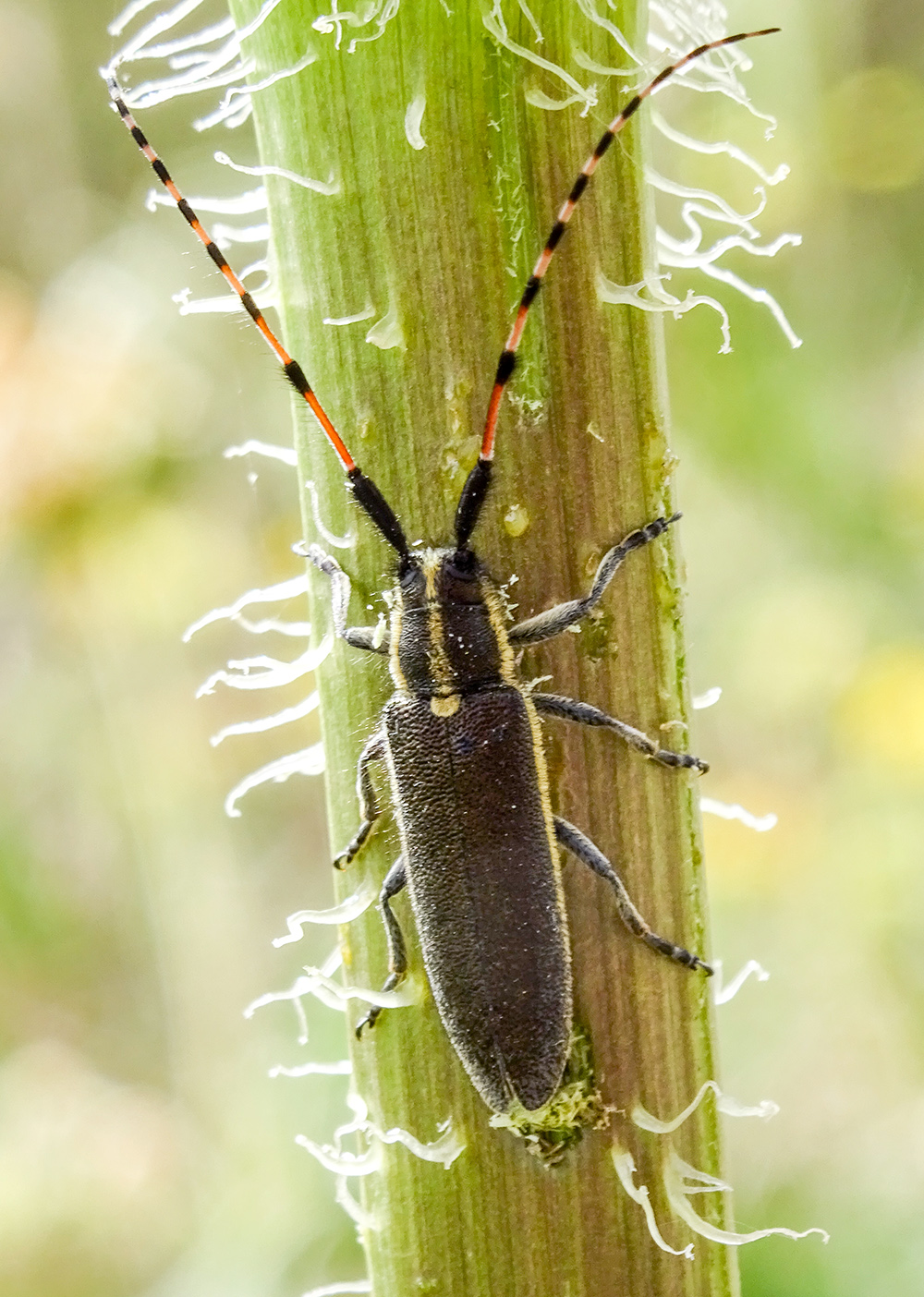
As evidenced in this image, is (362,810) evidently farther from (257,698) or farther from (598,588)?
(257,698)

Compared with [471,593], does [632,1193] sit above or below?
below

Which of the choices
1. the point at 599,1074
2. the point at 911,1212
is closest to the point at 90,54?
the point at 599,1074

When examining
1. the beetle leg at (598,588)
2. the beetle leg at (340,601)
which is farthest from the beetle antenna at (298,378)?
the beetle leg at (598,588)

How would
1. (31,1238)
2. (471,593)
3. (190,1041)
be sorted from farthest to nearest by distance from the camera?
(190,1041), (31,1238), (471,593)

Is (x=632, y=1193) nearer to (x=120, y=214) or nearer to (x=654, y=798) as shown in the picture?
(x=654, y=798)

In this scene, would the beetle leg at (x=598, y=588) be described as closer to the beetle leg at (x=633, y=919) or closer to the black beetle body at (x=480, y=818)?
the black beetle body at (x=480, y=818)

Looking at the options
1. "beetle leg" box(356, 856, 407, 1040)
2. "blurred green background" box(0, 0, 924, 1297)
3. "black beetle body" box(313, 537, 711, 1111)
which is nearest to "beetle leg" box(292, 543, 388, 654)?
"black beetle body" box(313, 537, 711, 1111)
